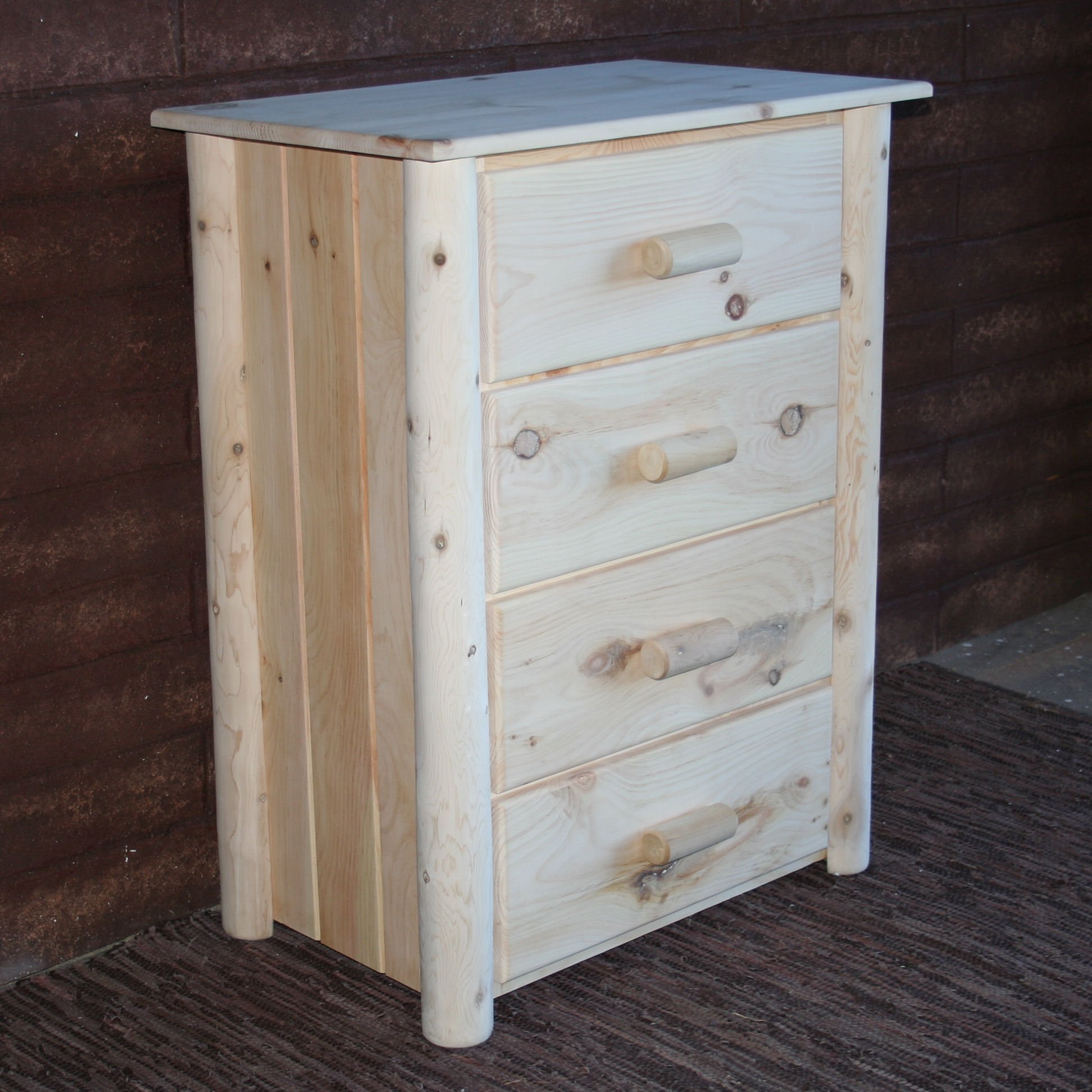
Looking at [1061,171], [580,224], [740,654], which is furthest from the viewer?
[1061,171]

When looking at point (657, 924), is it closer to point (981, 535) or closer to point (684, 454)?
point (684, 454)

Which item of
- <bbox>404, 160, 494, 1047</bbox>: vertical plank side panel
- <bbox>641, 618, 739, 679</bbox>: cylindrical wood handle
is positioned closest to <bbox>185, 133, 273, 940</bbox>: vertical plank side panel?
<bbox>404, 160, 494, 1047</bbox>: vertical plank side panel

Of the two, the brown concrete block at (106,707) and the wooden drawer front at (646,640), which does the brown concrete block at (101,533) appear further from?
the wooden drawer front at (646,640)

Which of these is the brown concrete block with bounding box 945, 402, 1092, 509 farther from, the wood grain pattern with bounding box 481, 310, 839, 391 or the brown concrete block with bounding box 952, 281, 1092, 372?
the wood grain pattern with bounding box 481, 310, 839, 391

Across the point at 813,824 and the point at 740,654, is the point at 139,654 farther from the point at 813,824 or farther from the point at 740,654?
the point at 813,824

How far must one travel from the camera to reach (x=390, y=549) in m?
1.53

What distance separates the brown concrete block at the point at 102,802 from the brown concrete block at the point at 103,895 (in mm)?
13

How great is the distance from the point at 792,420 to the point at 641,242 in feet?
0.94

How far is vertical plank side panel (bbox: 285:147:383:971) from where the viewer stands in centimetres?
150

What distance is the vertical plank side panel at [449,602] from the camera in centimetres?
137

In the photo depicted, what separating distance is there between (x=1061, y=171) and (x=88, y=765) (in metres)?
1.61

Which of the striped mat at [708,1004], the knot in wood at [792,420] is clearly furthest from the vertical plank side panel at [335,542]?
the knot in wood at [792,420]

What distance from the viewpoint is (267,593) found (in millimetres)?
1687

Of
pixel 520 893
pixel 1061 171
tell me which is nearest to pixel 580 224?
pixel 520 893
